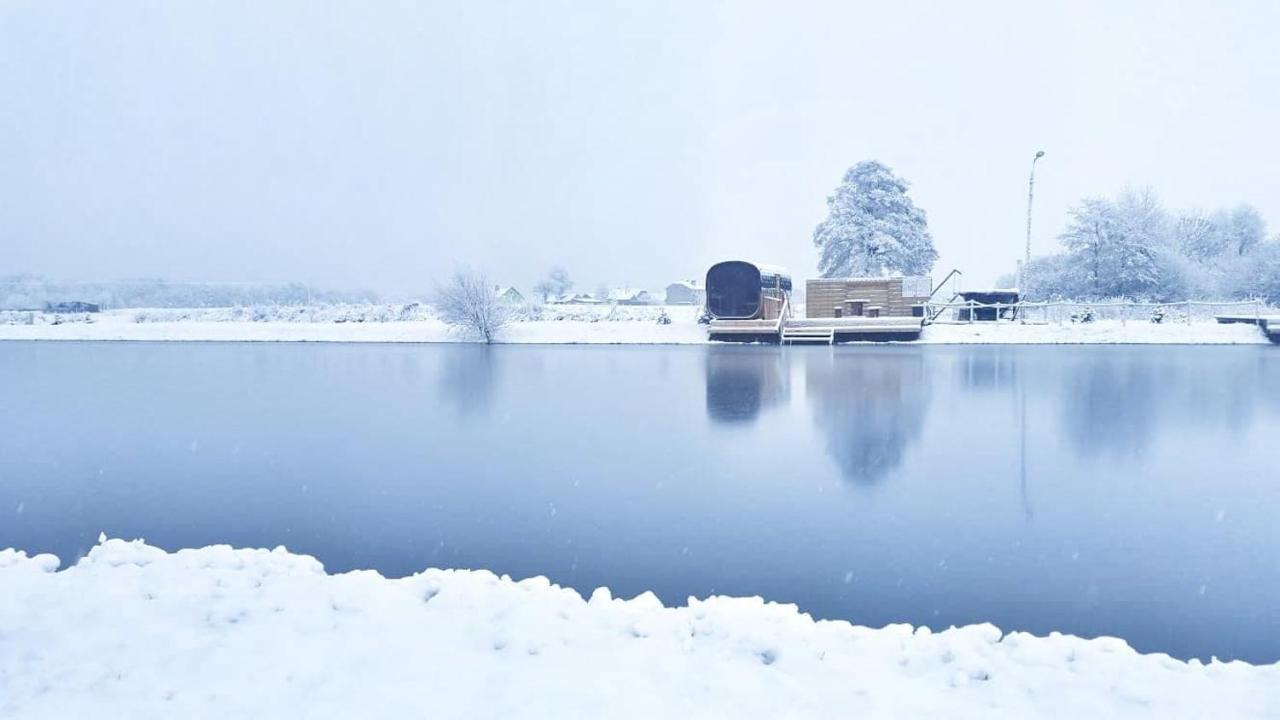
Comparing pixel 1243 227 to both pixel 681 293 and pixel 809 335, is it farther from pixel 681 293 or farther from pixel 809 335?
pixel 681 293

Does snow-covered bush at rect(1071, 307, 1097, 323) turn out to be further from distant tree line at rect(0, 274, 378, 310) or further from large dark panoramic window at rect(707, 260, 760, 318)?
distant tree line at rect(0, 274, 378, 310)

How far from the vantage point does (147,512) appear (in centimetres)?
750

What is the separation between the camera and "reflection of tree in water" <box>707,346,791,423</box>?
1357 centimetres

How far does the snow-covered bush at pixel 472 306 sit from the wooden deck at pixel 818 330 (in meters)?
9.73

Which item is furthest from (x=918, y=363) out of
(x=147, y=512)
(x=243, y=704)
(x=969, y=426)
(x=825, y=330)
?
(x=243, y=704)

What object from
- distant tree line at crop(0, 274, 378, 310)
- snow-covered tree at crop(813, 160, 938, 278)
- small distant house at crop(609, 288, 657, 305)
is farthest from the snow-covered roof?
snow-covered tree at crop(813, 160, 938, 278)

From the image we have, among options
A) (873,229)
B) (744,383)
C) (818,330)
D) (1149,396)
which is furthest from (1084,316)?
(744,383)

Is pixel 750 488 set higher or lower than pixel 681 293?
lower

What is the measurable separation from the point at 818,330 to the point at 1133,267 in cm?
2228

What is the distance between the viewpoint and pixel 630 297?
299 feet

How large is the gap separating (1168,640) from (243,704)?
5230 millimetres

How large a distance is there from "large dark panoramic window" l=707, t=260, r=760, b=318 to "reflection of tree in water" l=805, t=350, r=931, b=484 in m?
8.66

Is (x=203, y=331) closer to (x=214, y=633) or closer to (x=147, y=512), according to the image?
(x=147, y=512)

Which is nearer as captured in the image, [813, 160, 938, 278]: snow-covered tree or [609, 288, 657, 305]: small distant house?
[813, 160, 938, 278]: snow-covered tree
